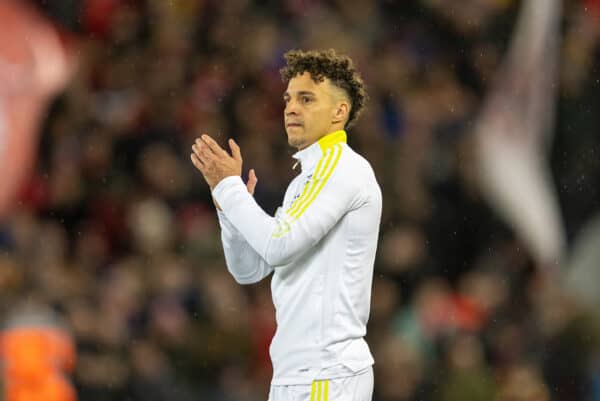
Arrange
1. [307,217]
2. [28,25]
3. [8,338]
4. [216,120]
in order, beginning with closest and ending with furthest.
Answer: [307,217], [8,338], [216,120], [28,25]

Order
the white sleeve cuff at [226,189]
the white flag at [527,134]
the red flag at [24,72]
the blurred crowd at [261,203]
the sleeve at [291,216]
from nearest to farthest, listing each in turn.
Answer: the sleeve at [291,216], the white sleeve cuff at [226,189], the blurred crowd at [261,203], the white flag at [527,134], the red flag at [24,72]

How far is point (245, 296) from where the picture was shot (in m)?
7.95

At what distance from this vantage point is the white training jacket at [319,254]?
3.72 metres

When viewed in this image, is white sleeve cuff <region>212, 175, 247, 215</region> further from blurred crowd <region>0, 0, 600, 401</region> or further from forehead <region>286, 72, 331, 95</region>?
blurred crowd <region>0, 0, 600, 401</region>

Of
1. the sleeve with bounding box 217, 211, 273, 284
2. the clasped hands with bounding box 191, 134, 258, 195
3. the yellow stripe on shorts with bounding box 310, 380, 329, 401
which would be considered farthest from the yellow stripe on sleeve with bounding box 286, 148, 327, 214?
the yellow stripe on shorts with bounding box 310, 380, 329, 401

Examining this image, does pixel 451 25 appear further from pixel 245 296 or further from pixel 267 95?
pixel 245 296

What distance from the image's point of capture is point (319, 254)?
3.83m

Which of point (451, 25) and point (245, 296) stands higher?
point (451, 25)

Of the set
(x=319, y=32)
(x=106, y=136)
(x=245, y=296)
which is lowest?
(x=245, y=296)

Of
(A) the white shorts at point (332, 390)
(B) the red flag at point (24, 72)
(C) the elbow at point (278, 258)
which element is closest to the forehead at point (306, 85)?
(C) the elbow at point (278, 258)

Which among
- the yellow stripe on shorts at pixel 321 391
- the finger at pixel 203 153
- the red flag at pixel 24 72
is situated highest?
the red flag at pixel 24 72

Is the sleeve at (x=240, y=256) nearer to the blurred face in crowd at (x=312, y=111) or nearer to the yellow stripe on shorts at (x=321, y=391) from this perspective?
the blurred face in crowd at (x=312, y=111)

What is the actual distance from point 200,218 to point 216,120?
0.85m

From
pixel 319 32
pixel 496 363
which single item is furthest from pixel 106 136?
pixel 496 363
